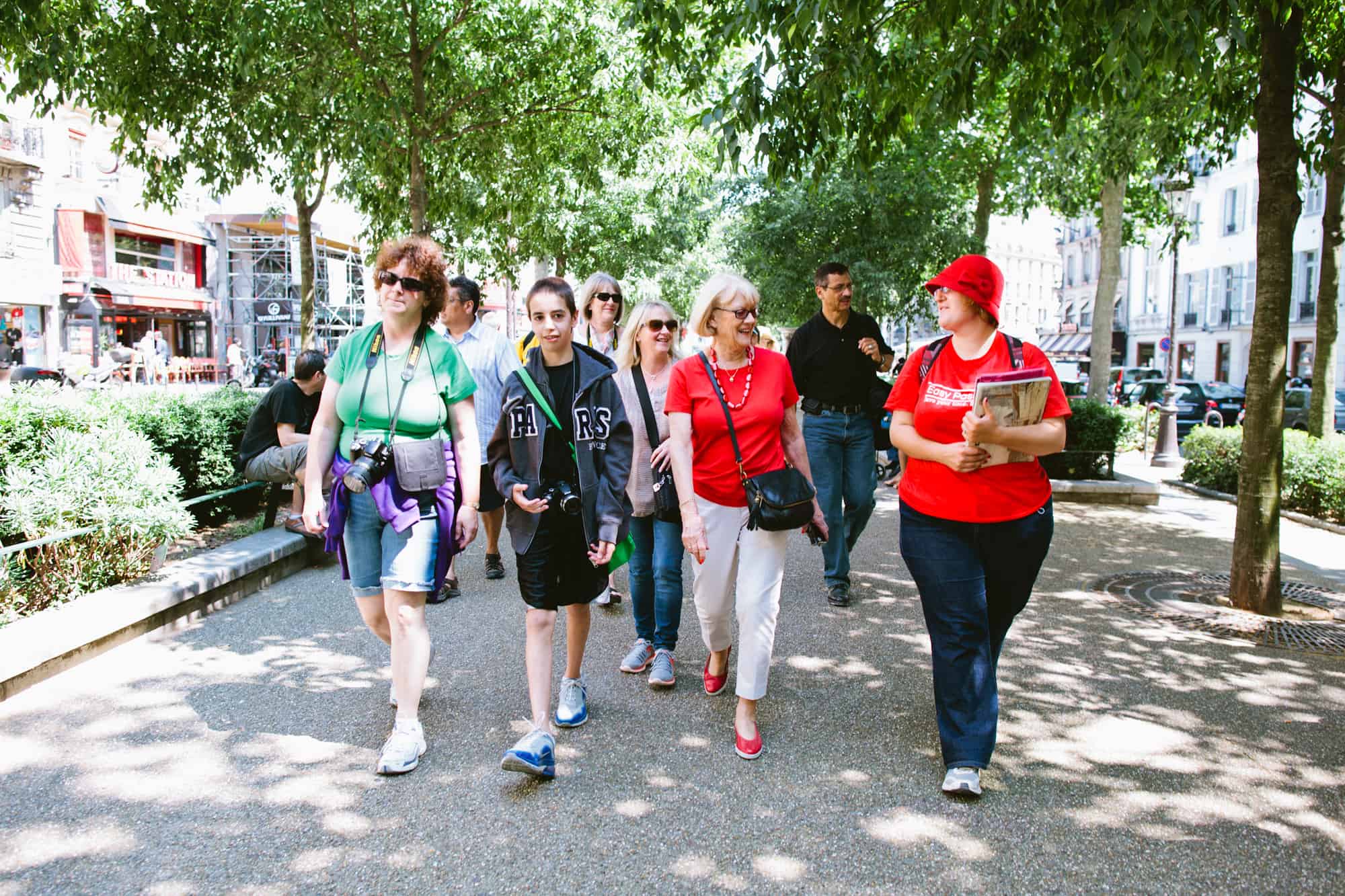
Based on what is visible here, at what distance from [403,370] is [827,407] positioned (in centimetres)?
317

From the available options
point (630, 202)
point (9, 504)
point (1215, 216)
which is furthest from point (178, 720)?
point (1215, 216)

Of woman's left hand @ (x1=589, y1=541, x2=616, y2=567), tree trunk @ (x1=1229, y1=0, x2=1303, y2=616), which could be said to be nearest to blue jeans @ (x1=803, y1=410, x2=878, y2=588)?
tree trunk @ (x1=1229, y1=0, x2=1303, y2=616)

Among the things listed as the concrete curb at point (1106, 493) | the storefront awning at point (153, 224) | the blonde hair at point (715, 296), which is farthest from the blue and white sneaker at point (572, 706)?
the storefront awning at point (153, 224)

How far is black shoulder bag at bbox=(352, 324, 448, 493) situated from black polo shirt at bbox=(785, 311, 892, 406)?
2998 millimetres

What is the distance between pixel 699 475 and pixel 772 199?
1994 centimetres

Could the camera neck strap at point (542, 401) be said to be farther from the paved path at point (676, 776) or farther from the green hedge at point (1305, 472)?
the green hedge at point (1305, 472)

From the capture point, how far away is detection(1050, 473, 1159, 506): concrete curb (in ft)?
35.9

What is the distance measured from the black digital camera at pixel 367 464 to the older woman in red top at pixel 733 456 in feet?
3.74

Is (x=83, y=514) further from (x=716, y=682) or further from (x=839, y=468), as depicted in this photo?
(x=839, y=468)

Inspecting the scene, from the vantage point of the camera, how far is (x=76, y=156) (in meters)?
38.2

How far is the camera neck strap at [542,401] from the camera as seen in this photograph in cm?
A: 387

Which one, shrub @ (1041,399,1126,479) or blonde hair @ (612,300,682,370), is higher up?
blonde hair @ (612,300,682,370)

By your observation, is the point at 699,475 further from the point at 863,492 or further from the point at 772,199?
the point at 772,199

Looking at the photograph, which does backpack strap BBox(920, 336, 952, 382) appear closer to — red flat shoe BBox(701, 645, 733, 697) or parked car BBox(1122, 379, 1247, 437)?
red flat shoe BBox(701, 645, 733, 697)
